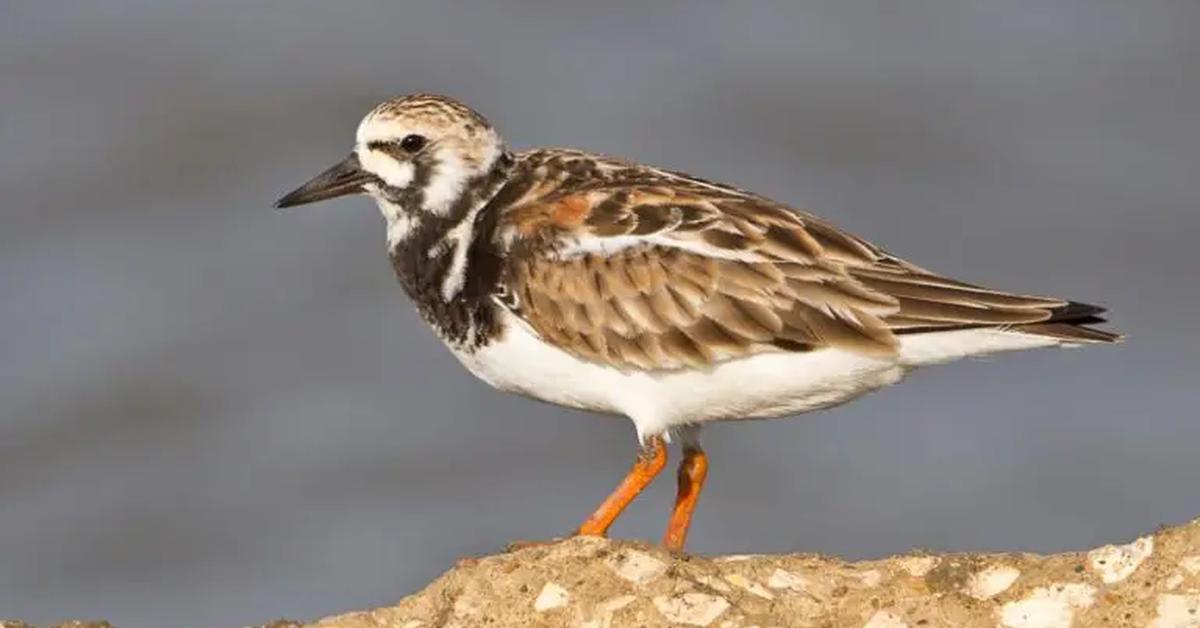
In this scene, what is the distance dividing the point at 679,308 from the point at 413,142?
36.3 inches

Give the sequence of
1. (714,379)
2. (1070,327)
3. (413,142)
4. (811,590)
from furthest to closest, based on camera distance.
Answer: (413,142) < (714,379) < (1070,327) < (811,590)

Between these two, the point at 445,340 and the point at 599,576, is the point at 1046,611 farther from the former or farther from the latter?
the point at 445,340

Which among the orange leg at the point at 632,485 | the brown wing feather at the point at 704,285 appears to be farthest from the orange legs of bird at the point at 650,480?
the brown wing feather at the point at 704,285

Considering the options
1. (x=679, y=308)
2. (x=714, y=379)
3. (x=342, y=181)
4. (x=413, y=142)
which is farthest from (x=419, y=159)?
(x=714, y=379)

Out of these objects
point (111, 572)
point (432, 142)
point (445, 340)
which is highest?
point (432, 142)

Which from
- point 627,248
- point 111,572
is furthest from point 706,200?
point 111,572

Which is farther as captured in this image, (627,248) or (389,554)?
(389,554)

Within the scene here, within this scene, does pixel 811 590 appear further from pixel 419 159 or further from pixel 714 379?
pixel 419 159

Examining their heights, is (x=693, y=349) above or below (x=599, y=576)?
above

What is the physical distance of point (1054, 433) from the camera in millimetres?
11719

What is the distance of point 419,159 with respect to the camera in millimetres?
7387

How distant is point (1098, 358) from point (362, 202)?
4.29 meters

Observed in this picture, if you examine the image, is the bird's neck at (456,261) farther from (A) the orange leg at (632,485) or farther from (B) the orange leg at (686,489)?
(B) the orange leg at (686,489)

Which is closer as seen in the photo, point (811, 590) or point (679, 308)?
point (811, 590)
